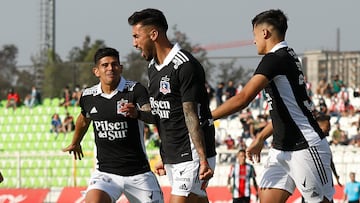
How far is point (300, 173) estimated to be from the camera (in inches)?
362

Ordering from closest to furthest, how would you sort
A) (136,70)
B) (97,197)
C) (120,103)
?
(97,197), (120,103), (136,70)

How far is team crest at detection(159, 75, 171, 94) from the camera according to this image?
873cm

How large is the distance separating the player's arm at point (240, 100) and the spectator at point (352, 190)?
14.3 metres

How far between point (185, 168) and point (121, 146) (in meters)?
1.85

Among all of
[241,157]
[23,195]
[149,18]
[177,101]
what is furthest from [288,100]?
[23,195]

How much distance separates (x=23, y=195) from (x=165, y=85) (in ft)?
54.9

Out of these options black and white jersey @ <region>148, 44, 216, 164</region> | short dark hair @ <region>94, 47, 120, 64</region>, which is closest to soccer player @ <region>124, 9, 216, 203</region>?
black and white jersey @ <region>148, 44, 216, 164</region>

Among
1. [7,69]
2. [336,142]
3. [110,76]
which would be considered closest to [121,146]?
[110,76]

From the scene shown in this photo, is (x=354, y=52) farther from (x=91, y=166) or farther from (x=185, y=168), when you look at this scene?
(x=185, y=168)

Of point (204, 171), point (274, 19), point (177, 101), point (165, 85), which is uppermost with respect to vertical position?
point (274, 19)

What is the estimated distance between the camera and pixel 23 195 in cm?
2480

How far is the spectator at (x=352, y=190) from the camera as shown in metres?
22.3

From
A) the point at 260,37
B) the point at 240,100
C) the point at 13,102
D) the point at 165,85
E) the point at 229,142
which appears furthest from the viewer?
the point at 13,102

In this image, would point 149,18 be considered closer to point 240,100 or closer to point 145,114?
point 240,100
